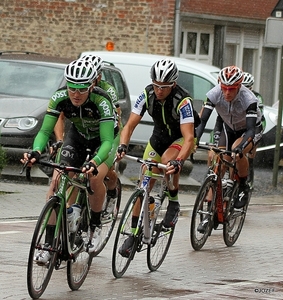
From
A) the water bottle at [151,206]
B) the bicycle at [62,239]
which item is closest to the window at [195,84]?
the water bottle at [151,206]

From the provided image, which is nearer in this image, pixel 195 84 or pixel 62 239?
pixel 62 239

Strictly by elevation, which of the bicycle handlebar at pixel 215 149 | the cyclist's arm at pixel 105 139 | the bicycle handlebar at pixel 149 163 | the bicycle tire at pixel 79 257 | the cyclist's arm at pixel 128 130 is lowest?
the bicycle tire at pixel 79 257

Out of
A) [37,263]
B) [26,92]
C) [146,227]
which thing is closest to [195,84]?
[26,92]

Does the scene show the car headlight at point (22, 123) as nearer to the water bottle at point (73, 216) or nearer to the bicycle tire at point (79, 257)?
the bicycle tire at point (79, 257)

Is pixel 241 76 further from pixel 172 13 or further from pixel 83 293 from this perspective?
pixel 172 13

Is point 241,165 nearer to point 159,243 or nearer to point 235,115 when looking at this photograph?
point 235,115

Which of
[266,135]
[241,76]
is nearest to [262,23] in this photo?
[266,135]

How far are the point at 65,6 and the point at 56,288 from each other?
2288 centimetres

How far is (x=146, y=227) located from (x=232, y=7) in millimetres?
23519

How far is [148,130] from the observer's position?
68.7ft

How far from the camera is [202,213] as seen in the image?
1176cm

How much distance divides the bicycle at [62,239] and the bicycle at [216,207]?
231 cm

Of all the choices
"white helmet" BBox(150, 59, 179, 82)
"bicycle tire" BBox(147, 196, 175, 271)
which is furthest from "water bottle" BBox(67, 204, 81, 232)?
"white helmet" BBox(150, 59, 179, 82)

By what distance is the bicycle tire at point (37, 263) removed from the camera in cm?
830
